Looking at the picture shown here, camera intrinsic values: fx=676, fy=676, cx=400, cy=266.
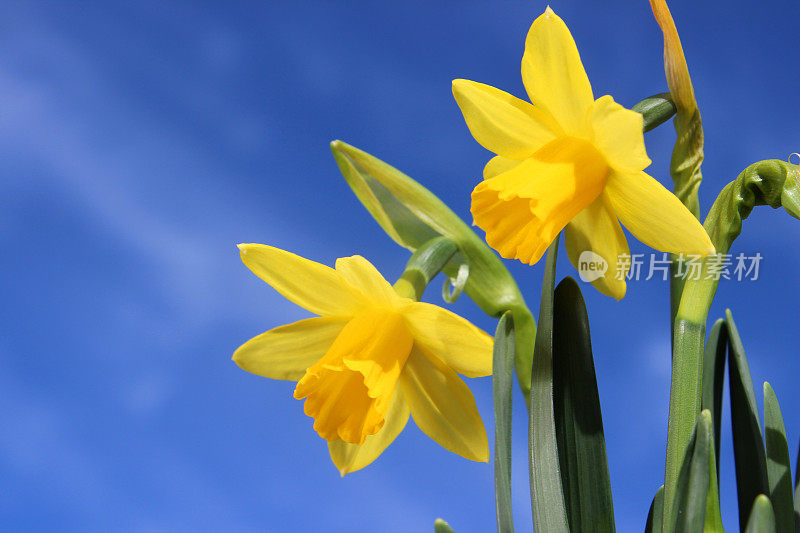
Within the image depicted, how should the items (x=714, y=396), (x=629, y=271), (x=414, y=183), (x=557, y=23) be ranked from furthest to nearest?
(x=714, y=396) < (x=414, y=183) < (x=629, y=271) < (x=557, y=23)

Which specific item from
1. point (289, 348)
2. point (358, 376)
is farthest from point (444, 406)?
point (289, 348)

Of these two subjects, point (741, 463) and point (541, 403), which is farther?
point (741, 463)

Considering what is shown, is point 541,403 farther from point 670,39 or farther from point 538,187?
point 670,39

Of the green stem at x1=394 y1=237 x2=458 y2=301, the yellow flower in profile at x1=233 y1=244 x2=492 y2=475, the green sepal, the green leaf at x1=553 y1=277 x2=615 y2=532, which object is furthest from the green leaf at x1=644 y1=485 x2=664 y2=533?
the green stem at x1=394 y1=237 x2=458 y2=301

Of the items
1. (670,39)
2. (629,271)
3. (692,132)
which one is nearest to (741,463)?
(629,271)

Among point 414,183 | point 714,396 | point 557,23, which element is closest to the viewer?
point 557,23

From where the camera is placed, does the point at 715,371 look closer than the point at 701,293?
No

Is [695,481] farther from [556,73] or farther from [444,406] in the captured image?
[556,73]
